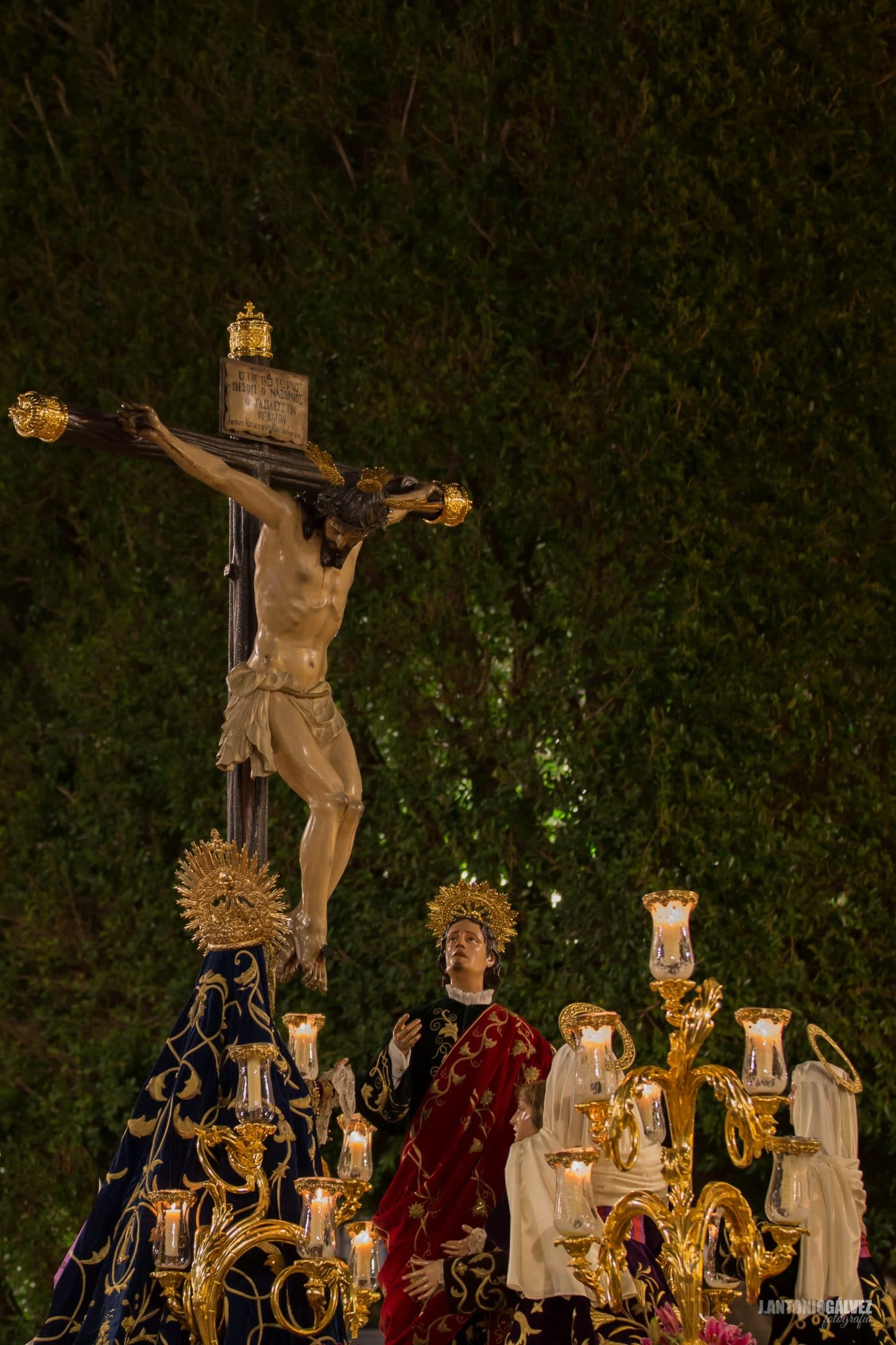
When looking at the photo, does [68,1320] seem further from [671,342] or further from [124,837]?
[671,342]

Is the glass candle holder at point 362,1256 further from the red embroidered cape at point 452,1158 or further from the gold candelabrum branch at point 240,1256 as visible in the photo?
the gold candelabrum branch at point 240,1256

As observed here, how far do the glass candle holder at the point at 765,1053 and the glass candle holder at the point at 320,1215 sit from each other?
0.79 metres

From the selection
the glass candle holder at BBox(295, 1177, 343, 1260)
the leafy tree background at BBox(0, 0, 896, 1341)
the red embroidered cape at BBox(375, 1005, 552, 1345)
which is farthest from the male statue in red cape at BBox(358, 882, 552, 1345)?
the leafy tree background at BBox(0, 0, 896, 1341)

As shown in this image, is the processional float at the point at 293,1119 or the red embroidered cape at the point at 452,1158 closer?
the processional float at the point at 293,1119

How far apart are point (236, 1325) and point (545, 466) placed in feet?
12.5

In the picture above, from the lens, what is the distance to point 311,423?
7098mm

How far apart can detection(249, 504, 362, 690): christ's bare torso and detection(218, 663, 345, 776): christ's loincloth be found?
1.3 inches

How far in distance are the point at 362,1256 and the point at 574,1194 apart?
0.96 metres

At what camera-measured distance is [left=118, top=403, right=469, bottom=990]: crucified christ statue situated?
13.4 ft

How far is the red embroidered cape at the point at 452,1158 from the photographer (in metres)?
4.12

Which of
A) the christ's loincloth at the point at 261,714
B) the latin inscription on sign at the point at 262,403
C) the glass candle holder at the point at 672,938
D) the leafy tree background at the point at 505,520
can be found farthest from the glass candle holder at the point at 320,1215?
the leafy tree background at the point at 505,520

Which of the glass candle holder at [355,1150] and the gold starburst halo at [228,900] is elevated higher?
the gold starburst halo at [228,900]

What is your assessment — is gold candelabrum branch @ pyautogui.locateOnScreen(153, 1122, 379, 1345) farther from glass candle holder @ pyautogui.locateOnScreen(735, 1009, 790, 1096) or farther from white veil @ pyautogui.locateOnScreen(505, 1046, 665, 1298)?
glass candle holder @ pyautogui.locateOnScreen(735, 1009, 790, 1096)

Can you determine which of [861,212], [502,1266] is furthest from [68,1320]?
[861,212]
